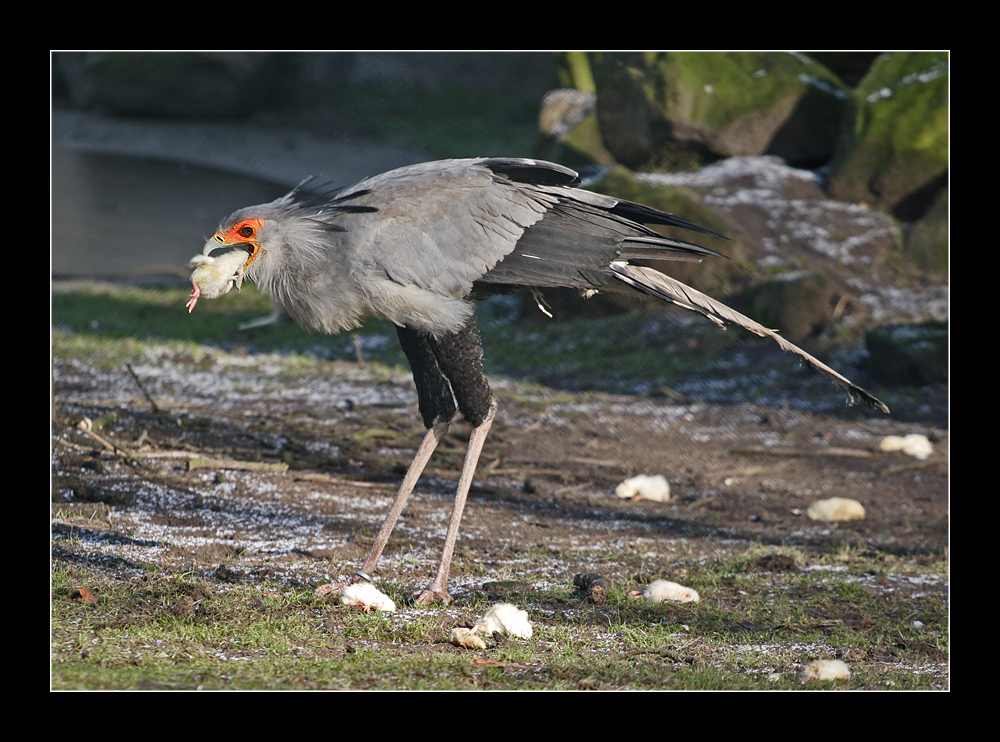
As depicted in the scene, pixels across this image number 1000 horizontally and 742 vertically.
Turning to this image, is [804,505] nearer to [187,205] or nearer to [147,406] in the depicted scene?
[147,406]

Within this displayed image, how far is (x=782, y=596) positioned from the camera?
19.3ft

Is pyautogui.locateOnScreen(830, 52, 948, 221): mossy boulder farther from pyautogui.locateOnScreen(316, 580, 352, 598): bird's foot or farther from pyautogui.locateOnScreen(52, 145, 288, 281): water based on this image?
pyautogui.locateOnScreen(316, 580, 352, 598): bird's foot

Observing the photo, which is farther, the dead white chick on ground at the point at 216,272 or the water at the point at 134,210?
the water at the point at 134,210

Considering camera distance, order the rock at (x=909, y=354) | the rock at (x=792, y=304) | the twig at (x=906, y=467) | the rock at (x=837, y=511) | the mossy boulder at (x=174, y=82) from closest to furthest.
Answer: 1. the rock at (x=837, y=511)
2. the twig at (x=906, y=467)
3. the rock at (x=909, y=354)
4. the rock at (x=792, y=304)
5. the mossy boulder at (x=174, y=82)

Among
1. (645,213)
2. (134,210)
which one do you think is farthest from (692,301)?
(134,210)

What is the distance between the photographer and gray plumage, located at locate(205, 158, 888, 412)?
5.20 metres

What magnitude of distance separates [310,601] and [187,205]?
15.6m

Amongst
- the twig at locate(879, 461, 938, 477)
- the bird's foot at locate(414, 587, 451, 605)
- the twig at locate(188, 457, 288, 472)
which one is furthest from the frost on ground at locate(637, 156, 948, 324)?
the bird's foot at locate(414, 587, 451, 605)

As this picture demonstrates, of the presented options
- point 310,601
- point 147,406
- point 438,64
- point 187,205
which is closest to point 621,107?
point 147,406

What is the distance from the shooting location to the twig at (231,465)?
7176 millimetres

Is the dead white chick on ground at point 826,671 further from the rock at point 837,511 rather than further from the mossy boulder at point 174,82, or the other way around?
the mossy boulder at point 174,82

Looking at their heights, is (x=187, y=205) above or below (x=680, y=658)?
below

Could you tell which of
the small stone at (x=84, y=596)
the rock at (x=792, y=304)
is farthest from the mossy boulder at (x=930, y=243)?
the small stone at (x=84, y=596)

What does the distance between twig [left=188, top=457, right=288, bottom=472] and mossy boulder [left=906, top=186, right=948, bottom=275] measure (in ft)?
23.8
